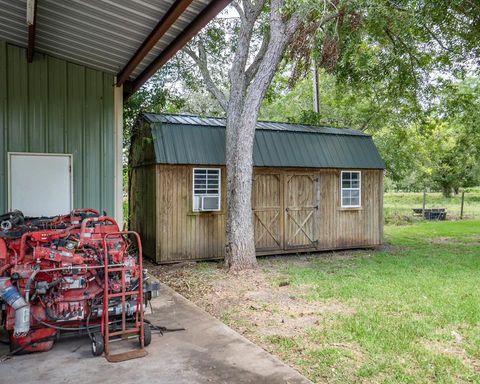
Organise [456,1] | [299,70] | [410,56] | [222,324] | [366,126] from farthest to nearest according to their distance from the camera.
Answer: [366,126] < [410,56] < [299,70] < [456,1] < [222,324]

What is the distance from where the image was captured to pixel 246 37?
25.6 ft

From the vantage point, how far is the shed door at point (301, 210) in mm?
9797

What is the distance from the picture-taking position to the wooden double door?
941 centimetres

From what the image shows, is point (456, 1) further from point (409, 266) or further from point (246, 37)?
point (409, 266)

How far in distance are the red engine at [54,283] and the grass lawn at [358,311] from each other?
5.29ft

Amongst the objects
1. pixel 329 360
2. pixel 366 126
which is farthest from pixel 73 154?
pixel 366 126

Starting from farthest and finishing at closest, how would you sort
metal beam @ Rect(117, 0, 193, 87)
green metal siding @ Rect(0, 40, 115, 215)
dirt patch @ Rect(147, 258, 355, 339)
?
green metal siding @ Rect(0, 40, 115, 215), dirt patch @ Rect(147, 258, 355, 339), metal beam @ Rect(117, 0, 193, 87)

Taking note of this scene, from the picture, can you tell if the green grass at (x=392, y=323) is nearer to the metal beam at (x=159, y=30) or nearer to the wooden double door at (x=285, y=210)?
the wooden double door at (x=285, y=210)

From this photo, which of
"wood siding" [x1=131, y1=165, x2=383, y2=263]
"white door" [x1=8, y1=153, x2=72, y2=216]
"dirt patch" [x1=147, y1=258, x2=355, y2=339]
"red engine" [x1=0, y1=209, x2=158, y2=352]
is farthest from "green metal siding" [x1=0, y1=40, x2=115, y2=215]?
"red engine" [x1=0, y1=209, x2=158, y2=352]

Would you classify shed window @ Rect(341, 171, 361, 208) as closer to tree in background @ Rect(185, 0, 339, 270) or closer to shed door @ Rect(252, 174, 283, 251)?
shed door @ Rect(252, 174, 283, 251)

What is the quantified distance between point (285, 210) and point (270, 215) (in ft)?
1.44

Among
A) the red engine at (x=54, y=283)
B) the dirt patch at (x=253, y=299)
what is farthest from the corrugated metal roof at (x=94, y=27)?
the dirt patch at (x=253, y=299)

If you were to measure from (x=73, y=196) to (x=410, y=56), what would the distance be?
339 inches

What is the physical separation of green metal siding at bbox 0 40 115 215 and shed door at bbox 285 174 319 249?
174 inches
